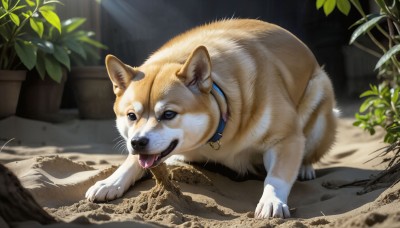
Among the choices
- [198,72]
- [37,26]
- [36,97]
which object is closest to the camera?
[198,72]

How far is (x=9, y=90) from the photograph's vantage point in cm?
502

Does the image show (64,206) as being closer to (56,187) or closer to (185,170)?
(56,187)

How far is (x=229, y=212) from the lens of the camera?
8.89 feet

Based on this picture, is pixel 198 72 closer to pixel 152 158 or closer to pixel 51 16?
pixel 152 158

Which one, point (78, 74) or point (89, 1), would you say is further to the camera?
point (89, 1)

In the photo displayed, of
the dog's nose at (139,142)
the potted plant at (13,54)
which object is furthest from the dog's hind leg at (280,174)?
the potted plant at (13,54)

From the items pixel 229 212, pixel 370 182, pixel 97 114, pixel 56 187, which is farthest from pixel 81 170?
pixel 97 114

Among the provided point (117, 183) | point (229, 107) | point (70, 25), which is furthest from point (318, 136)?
point (70, 25)

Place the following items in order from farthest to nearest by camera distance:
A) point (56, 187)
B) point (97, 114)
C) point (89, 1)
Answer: point (89, 1) → point (97, 114) → point (56, 187)

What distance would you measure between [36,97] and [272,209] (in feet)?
11.6

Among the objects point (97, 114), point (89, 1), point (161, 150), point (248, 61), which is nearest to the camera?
point (161, 150)

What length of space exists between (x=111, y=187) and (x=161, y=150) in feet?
1.44

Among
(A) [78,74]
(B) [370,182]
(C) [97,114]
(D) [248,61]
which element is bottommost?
(C) [97,114]

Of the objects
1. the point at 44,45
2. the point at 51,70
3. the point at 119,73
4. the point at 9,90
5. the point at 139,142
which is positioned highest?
the point at 119,73
